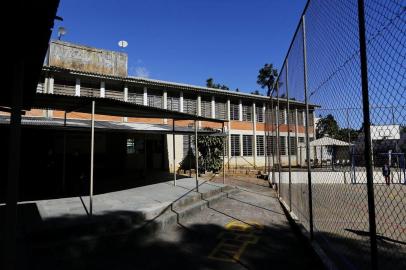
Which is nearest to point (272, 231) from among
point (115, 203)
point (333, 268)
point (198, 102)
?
point (333, 268)

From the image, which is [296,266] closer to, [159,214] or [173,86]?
[159,214]

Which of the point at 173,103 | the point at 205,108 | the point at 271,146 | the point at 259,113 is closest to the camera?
the point at 271,146

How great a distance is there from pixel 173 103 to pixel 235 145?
240 inches

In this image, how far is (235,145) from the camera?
973 inches

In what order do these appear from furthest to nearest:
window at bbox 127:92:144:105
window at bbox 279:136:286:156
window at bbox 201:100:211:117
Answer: window at bbox 279:136:286:156 < window at bbox 201:100:211:117 < window at bbox 127:92:144:105

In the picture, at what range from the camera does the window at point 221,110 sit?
24.6m

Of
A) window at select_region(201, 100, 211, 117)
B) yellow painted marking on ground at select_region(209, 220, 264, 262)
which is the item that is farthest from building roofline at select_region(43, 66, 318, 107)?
yellow painted marking on ground at select_region(209, 220, 264, 262)

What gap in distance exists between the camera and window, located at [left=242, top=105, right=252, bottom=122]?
85.5 ft

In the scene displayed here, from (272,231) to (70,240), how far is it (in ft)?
14.1

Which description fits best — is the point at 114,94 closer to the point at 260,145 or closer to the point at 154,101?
the point at 154,101

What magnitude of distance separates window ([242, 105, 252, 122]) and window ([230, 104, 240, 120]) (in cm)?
58

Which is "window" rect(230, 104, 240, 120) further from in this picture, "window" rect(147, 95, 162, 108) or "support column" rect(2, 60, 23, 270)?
"support column" rect(2, 60, 23, 270)

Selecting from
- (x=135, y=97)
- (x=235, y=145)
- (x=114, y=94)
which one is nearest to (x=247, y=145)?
(x=235, y=145)

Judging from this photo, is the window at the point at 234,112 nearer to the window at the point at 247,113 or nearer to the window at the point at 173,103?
the window at the point at 247,113
